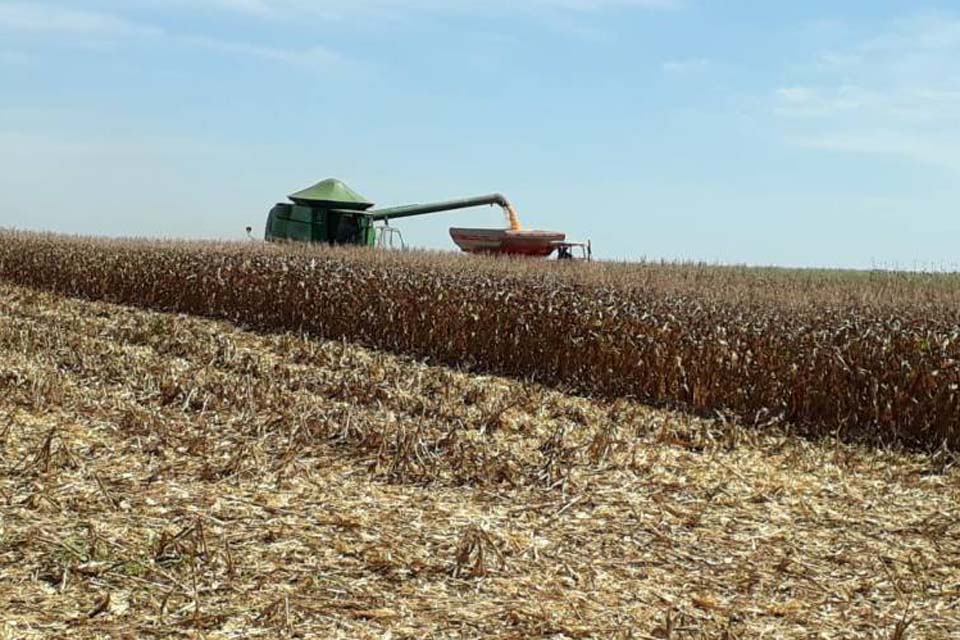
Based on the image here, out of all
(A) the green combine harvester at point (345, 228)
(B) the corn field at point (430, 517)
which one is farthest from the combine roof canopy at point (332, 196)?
(B) the corn field at point (430, 517)

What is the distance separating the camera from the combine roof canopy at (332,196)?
26.7 metres

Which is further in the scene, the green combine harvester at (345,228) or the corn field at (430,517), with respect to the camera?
the green combine harvester at (345,228)

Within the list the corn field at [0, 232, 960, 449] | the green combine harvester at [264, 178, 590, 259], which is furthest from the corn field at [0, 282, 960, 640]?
the green combine harvester at [264, 178, 590, 259]

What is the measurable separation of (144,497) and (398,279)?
9668 mm

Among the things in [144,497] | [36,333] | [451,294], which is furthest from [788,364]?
[36,333]

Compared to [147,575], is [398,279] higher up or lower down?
higher up

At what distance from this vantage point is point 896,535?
7551 millimetres

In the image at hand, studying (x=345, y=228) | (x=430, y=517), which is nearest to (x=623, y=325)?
(x=430, y=517)

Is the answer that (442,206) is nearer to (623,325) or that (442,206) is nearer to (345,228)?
(345,228)

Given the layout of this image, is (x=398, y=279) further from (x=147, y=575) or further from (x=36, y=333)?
(x=147, y=575)

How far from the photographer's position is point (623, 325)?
518 inches

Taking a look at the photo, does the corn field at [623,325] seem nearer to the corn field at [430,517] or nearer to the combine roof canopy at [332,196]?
the corn field at [430,517]

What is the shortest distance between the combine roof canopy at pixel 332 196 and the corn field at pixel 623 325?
5846 millimetres

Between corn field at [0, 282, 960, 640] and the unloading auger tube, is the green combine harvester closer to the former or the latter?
the unloading auger tube
